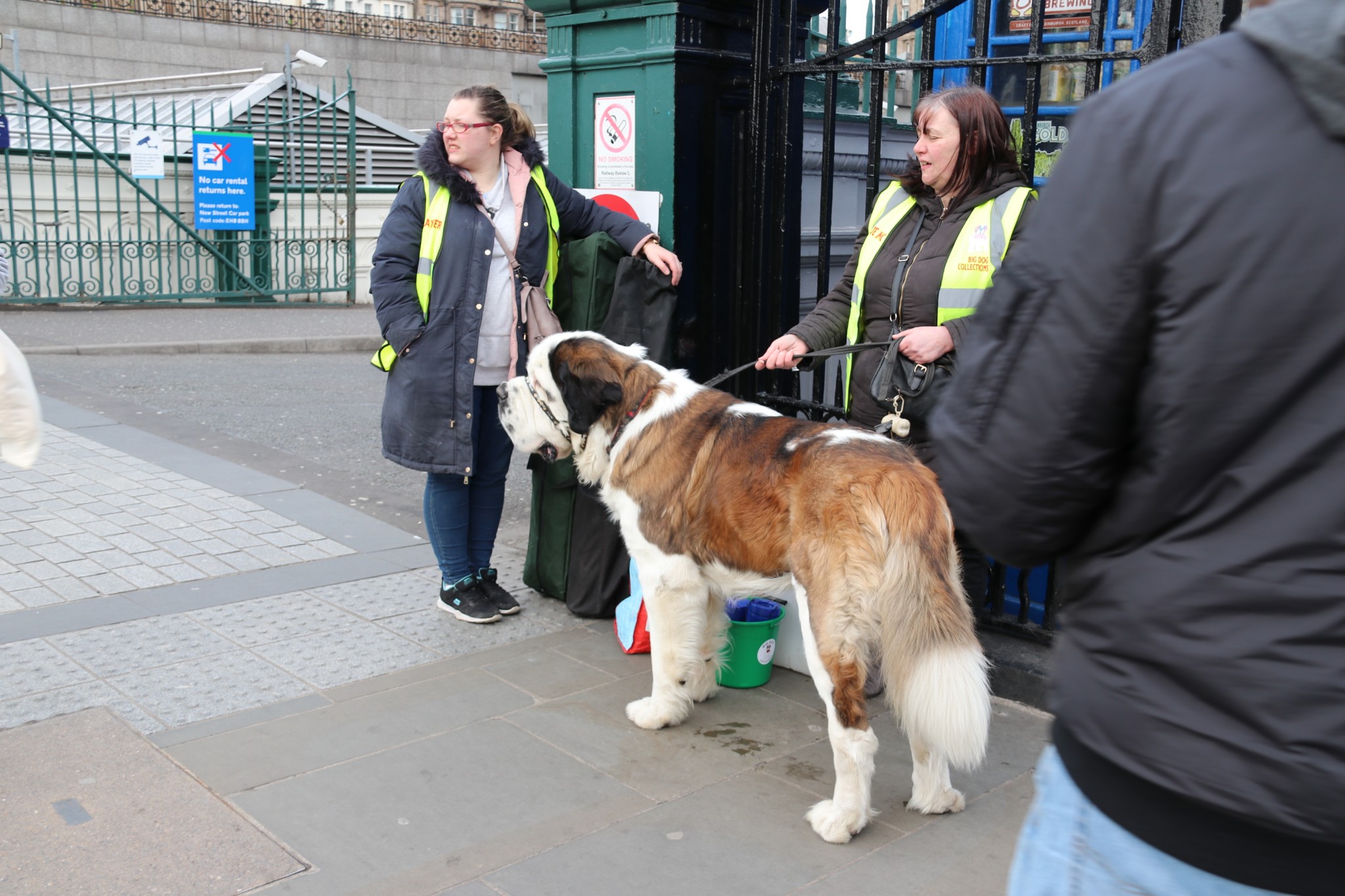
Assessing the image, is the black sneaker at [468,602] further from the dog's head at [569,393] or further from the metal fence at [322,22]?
the metal fence at [322,22]

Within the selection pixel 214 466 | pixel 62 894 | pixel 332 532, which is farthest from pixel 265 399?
pixel 62 894

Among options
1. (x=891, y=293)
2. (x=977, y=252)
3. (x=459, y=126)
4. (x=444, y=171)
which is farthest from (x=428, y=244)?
(x=977, y=252)

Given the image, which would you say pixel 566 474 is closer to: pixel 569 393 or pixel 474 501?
pixel 474 501

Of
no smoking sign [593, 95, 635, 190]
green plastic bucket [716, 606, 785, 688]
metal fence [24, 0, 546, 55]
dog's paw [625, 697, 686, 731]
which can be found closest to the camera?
dog's paw [625, 697, 686, 731]

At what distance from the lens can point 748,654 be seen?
4.42 meters

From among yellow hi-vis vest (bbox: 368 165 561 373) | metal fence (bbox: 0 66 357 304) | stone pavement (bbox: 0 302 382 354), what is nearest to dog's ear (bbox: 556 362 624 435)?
yellow hi-vis vest (bbox: 368 165 561 373)

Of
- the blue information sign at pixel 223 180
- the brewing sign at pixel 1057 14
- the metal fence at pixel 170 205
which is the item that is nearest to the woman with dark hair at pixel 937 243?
the brewing sign at pixel 1057 14

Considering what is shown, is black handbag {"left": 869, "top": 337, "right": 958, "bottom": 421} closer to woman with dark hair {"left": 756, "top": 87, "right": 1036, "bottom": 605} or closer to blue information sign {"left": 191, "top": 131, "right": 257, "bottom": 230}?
woman with dark hair {"left": 756, "top": 87, "right": 1036, "bottom": 605}

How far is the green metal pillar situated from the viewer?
16.2 feet

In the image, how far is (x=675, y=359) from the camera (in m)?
5.20

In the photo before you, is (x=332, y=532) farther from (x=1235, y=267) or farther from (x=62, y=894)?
(x=1235, y=267)

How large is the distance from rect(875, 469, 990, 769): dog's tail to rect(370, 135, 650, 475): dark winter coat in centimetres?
209

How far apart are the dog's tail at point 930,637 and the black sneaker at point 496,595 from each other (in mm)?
2274

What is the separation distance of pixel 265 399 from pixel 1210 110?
33.1 ft
